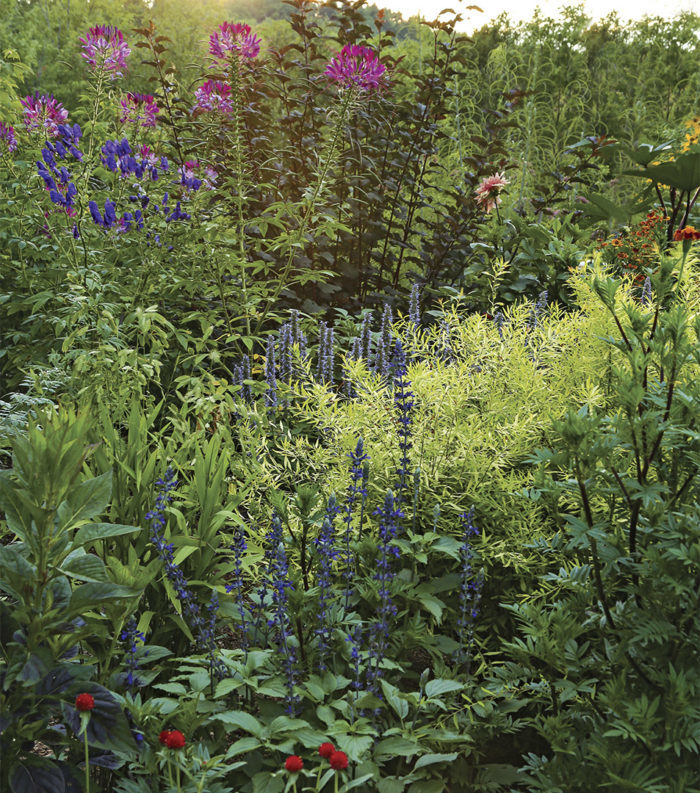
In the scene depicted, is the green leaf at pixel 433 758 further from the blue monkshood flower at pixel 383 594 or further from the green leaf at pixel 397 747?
the blue monkshood flower at pixel 383 594

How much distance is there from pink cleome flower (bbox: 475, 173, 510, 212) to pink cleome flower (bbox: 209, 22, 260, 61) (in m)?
1.85

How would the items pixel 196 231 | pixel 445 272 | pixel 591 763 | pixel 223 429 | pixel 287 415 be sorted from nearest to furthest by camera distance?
pixel 591 763 < pixel 223 429 < pixel 287 415 < pixel 196 231 < pixel 445 272

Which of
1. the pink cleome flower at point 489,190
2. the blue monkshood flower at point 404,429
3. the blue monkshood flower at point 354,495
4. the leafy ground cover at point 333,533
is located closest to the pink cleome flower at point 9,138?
the leafy ground cover at point 333,533

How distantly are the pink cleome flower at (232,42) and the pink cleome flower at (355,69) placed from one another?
0.50 meters

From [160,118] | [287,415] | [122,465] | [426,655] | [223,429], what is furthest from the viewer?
[160,118]

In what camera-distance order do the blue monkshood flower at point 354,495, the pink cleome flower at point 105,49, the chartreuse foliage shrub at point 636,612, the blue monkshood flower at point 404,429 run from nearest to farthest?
1. the chartreuse foliage shrub at point 636,612
2. the blue monkshood flower at point 354,495
3. the blue monkshood flower at point 404,429
4. the pink cleome flower at point 105,49

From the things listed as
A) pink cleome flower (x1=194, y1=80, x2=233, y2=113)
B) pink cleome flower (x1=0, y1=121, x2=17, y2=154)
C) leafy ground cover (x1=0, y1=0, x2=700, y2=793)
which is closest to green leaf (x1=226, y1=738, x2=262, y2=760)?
leafy ground cover (x1=0, y1=0, x2=700, y2=793)

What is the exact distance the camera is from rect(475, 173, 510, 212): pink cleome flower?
199 inches

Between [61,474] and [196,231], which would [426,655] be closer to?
[61,474]

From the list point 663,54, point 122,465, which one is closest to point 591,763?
point 122,465

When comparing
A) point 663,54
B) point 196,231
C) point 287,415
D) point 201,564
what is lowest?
point 201,564

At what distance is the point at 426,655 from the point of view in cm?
246

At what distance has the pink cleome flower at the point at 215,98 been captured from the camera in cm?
455

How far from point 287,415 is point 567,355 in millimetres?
1288
